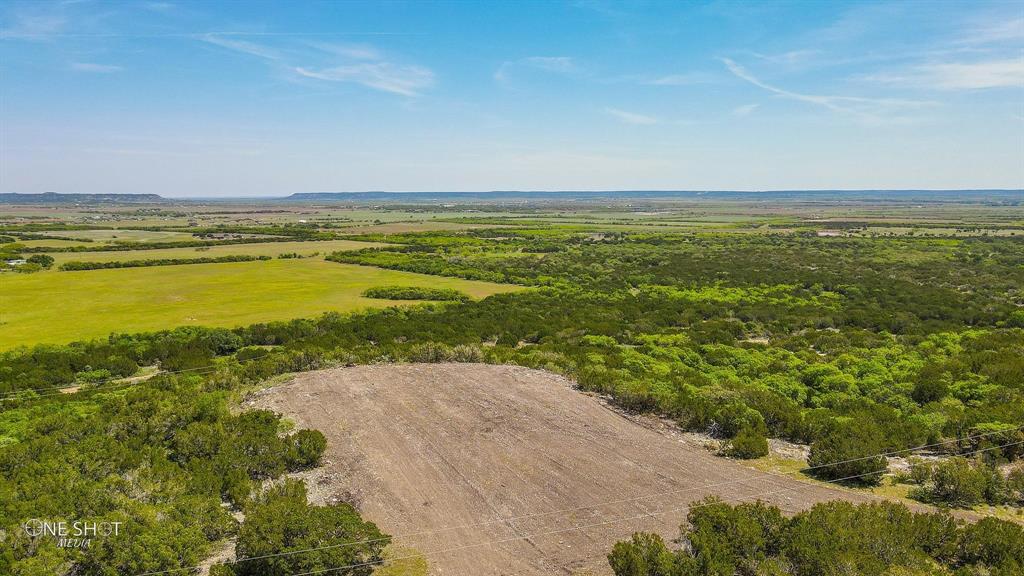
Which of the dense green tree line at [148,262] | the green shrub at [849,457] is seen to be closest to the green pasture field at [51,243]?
the dense green tree line at [148,262]

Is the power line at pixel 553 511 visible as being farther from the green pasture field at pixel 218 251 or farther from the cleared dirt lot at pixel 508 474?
the green pasture field at pixel 218 251

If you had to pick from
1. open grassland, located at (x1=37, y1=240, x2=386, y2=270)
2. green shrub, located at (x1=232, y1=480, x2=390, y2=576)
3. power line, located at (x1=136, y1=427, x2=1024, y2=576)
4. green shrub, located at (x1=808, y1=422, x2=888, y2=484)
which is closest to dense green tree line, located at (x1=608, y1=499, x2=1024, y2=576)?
power line, located at (x1=136, y1=427, x2=1024, y2=576)

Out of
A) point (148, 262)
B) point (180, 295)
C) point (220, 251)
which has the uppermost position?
point (220, 251)

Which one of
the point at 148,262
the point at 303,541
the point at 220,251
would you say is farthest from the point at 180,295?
the point at 303,541

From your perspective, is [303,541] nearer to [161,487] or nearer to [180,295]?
[161,487]

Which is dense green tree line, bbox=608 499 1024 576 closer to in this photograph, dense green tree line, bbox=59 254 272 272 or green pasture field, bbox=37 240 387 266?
dense green tree line, bbox=59 254 272 272
